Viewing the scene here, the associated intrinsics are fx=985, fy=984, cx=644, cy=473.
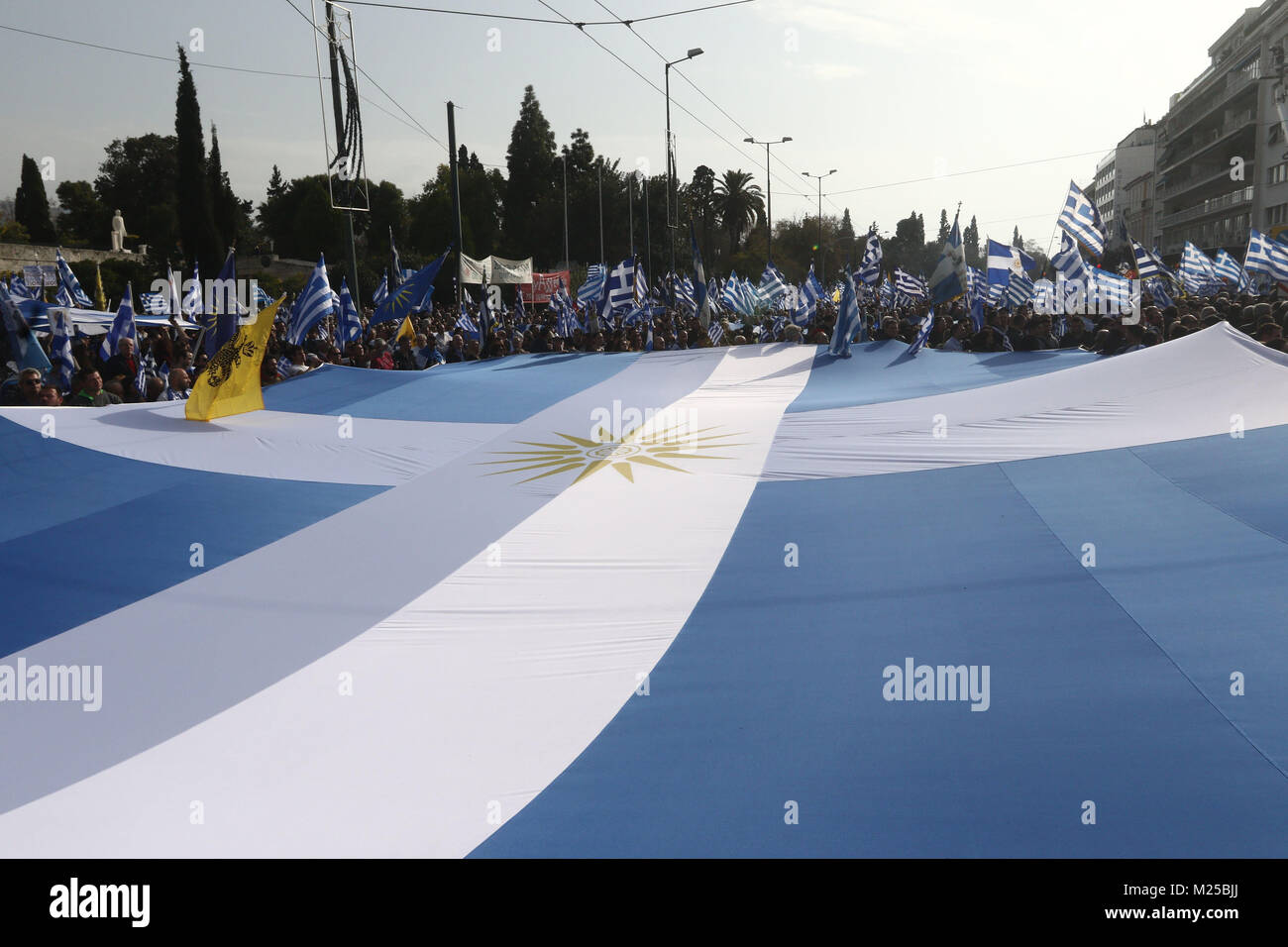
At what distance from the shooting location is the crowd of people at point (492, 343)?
10062mm

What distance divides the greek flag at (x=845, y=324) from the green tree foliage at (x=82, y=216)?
70.9 m

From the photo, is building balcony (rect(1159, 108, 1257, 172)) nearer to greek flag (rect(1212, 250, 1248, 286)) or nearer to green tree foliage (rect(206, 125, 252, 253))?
greek flag (rect(1212, 250, 1248, 286))

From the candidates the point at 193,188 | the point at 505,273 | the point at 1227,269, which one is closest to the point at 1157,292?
the point at 1227,269

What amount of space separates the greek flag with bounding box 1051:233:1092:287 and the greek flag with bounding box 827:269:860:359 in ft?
24.5

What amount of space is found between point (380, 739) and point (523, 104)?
7896 cm

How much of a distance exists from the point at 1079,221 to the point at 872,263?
305 inches

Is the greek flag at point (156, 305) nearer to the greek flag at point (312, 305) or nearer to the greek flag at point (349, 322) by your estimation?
the greek flag at point (349, 322)

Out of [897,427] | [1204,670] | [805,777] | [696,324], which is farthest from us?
[696,324]

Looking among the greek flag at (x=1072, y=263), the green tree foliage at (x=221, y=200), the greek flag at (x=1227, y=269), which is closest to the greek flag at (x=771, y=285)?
the greek flag at (x=1072, y=263)

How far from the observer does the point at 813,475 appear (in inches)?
251

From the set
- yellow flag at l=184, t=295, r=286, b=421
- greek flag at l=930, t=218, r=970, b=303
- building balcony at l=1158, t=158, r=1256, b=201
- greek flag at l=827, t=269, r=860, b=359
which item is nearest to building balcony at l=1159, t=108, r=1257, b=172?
building balcony at l=1158, t=158, r=1256, b=201
